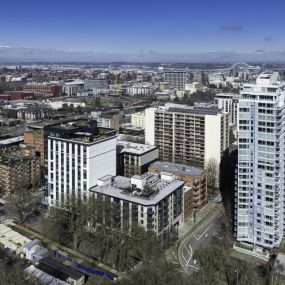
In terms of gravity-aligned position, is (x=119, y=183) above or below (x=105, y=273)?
above

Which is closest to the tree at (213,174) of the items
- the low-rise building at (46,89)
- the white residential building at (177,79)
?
the low-rise building at (46,89)

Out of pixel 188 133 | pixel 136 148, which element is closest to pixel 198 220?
pixel 136 148

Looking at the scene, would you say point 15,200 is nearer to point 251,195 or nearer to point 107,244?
point 107,244

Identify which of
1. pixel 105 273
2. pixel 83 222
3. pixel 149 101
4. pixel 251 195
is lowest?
pixel 105 273

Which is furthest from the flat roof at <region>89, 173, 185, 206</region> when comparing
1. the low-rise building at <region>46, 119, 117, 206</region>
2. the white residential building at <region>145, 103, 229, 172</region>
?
the white residential building at <region>145, 103, 229, 172</region>

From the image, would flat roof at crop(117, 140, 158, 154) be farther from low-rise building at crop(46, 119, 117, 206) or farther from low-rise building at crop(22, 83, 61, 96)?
low-rise building at crop(22, 83, 61, 96)

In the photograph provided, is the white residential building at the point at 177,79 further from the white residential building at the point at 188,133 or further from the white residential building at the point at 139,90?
the white residential building at the point at 188,133

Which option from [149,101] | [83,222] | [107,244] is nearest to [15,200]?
[83,222]

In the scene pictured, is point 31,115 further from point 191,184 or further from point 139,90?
point 191,184
